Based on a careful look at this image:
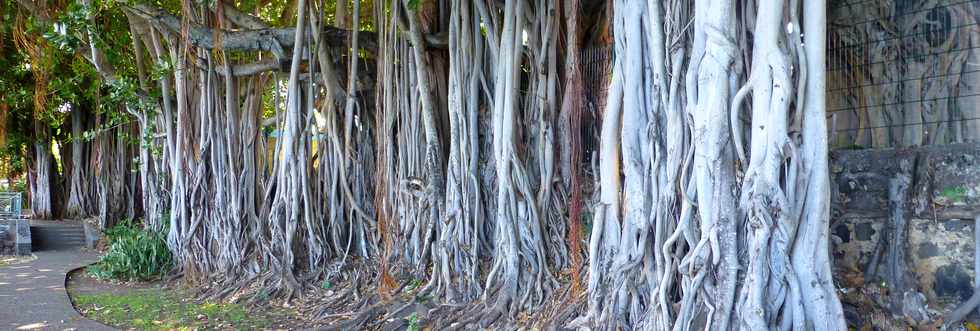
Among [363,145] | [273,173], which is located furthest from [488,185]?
[273,173]

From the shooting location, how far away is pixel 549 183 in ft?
19.2

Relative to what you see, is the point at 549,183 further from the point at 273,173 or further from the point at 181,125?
the point at 181,125

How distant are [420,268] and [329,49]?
2.33 meters

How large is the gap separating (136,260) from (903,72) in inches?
315

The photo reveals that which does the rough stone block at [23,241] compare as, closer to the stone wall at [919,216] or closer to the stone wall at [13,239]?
the stone wall at [13,239]

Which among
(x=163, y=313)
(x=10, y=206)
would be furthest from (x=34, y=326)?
(x=10, y=206)

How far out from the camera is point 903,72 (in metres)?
4.54

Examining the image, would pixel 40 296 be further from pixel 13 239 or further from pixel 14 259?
pixel 13 239

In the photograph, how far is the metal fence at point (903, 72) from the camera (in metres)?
4.33

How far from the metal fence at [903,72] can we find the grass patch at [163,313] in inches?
182

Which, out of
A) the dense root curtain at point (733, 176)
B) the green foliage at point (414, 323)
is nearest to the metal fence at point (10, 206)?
the green foliage at point (414, 323)

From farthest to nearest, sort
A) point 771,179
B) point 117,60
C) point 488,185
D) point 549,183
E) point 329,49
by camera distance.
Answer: point 117,60
point 329,49
point 488,185
point 549,183
point 771,179

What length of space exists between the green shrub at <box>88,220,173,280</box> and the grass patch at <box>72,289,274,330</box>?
978 millimetres

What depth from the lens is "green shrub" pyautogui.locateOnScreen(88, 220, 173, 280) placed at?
9.02 metres
